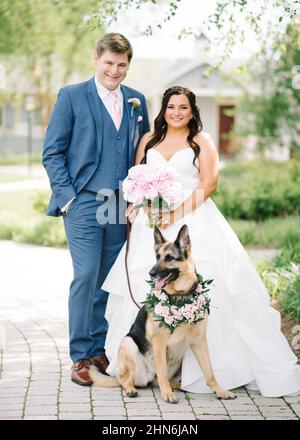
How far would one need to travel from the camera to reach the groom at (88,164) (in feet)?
17.8

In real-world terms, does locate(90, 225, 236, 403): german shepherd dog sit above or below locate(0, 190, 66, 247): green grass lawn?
above

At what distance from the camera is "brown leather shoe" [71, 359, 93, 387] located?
17.8ft

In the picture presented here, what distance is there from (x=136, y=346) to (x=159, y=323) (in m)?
0.32

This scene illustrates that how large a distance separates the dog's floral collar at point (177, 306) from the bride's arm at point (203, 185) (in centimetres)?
56

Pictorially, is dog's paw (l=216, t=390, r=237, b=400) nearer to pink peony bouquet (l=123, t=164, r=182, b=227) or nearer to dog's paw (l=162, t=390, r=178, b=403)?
dog's paw (l=162, t=390, r=178, b=403)

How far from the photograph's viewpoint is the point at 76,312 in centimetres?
552

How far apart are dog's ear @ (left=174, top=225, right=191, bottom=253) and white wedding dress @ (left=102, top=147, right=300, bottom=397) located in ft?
1.74

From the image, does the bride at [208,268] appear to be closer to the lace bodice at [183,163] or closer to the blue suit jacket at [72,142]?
the lace bodice at [183,163]

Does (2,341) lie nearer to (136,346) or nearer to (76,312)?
(76,312)

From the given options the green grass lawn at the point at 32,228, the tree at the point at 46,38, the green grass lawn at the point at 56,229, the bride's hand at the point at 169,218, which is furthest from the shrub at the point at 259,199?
the bride's hand at the point at 169,218

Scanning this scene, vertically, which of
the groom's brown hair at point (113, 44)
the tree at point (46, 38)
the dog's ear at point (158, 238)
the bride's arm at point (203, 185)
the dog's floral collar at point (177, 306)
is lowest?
the dog's floral collar at point (177, 306)

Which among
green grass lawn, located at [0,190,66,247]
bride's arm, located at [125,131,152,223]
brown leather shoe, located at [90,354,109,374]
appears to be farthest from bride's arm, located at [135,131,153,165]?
green grass lawn, located at [0,190,66,247]

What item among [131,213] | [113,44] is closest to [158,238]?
[131,213]

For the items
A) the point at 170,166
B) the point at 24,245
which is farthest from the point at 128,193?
Result: the point at 24,245
